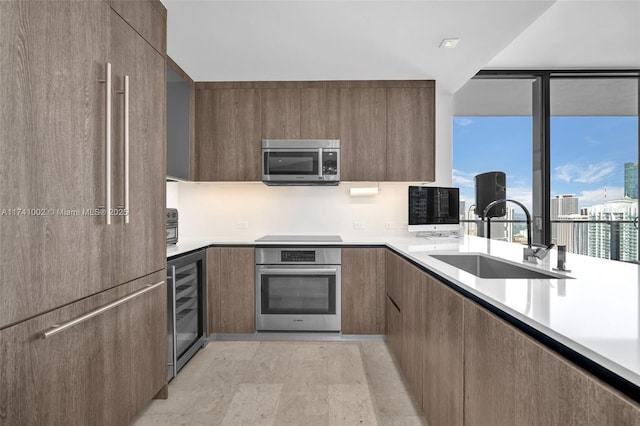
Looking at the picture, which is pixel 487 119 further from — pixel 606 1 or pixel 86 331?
pixel 86 331

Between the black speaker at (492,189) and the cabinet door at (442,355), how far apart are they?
1.86m

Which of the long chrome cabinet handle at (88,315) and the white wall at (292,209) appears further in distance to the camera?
the white wall at (292,209)

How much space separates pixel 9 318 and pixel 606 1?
3832 mm

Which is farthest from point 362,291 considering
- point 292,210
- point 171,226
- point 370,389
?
point 171,226

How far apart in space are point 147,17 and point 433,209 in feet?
8.52

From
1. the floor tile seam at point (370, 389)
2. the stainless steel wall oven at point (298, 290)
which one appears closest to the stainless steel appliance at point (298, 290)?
the stainless steel wall oven at point (298, 290)

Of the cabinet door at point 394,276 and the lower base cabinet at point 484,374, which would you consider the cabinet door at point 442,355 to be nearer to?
the lower base cabinet at point 484,374

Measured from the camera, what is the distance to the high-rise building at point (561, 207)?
12.4 feet

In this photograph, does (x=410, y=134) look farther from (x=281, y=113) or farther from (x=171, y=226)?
(x=171, y=226)

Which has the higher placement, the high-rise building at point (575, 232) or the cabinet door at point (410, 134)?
the cabinet door at point (410, 134)

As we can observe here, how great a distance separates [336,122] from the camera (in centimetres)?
337

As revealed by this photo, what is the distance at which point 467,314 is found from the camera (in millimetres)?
1225

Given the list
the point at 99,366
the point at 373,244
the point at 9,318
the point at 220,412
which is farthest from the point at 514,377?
the point at 373,244

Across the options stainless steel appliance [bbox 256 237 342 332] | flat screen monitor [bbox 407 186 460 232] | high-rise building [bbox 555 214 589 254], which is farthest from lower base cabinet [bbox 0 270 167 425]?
high-rise building [bbox 555 214 589 254]
